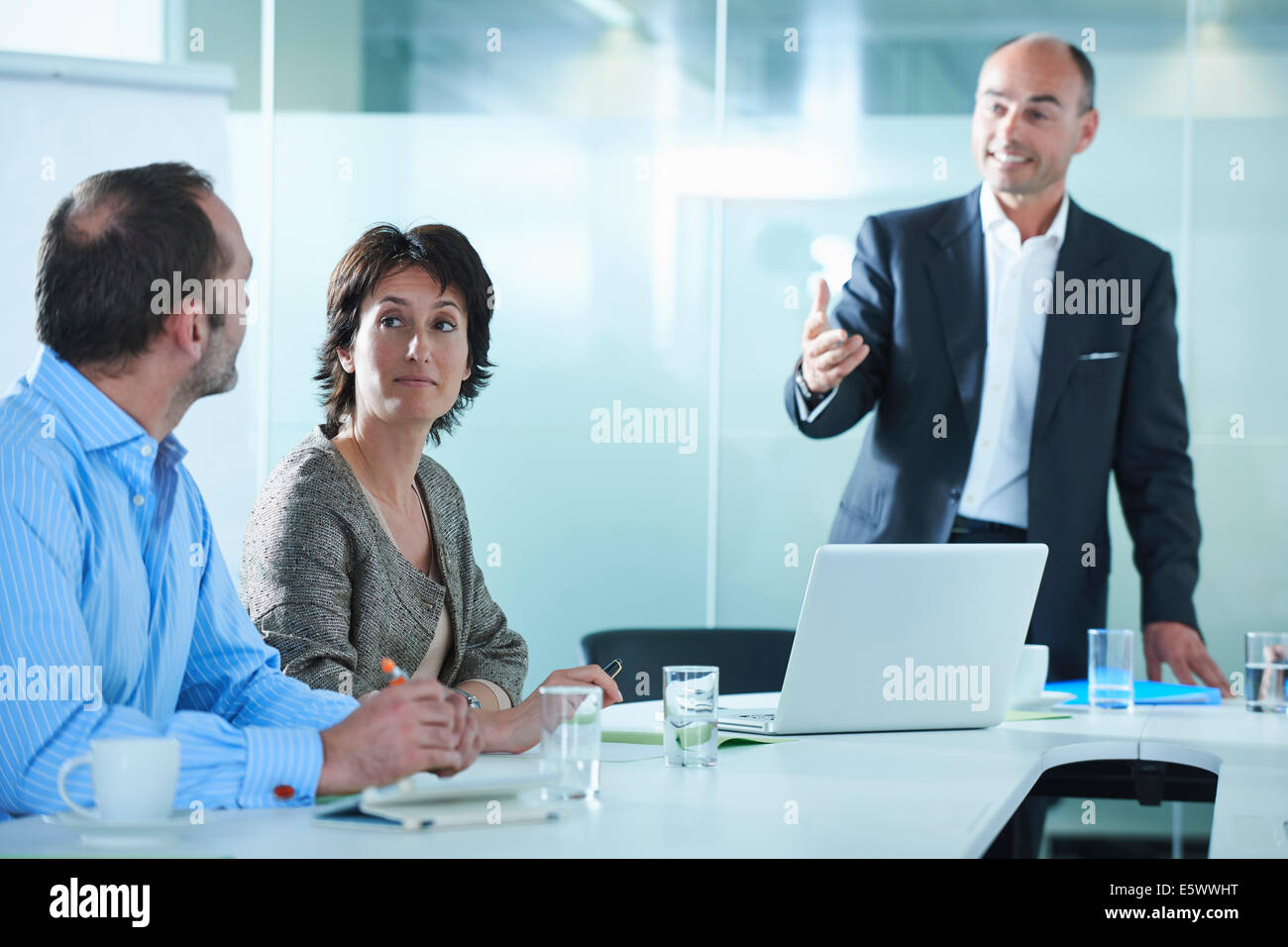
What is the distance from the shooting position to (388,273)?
2.24 meters

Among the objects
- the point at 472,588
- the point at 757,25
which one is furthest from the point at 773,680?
the point at 757,25

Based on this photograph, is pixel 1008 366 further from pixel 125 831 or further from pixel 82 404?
pixel 125 831

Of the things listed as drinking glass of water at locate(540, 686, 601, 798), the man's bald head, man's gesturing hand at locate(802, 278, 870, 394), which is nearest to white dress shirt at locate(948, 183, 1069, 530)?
the man's bald head

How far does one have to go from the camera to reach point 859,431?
4.17 m

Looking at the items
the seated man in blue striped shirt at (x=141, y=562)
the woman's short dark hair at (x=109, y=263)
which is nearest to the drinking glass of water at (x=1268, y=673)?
the seated man in blue striped shirt at (x=141, y=562)

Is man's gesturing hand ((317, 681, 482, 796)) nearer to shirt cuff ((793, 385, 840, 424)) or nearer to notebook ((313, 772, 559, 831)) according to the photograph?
notebook ((313, 772, 559, 831))

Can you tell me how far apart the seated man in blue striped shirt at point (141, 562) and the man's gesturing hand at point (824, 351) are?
1.33 meters

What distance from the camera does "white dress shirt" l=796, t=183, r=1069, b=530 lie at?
2.91 metres

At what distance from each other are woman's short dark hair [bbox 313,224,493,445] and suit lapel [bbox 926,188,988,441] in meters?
1.11

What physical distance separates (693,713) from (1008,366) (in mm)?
1673

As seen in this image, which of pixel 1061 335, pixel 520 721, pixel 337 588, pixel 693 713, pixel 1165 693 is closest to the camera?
pixel 693 713

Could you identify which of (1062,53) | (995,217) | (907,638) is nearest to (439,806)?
(907,638)

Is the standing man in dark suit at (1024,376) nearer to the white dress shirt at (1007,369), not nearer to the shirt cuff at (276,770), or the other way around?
the white dress shirt at (1007,369)

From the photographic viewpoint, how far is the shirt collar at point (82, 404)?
4.55 feet
